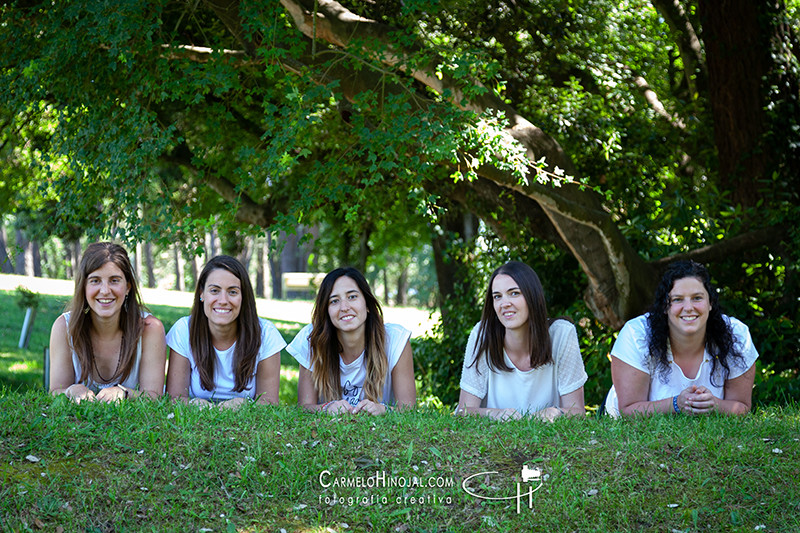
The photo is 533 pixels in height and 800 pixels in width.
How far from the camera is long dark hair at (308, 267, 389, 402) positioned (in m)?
5.51

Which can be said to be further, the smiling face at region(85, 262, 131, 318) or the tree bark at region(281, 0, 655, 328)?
the tree bark at region(281, 0, 655, 328)

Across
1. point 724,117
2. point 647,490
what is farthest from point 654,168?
point 647,490

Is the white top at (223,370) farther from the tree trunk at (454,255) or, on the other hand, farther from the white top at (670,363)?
the tree trunk at (454,255)

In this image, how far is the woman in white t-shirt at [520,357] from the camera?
5.28 metres

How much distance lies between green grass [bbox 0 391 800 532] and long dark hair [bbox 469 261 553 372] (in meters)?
0.70

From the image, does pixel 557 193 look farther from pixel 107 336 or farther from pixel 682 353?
pixel 107 336

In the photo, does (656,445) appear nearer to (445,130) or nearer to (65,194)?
(445,130)

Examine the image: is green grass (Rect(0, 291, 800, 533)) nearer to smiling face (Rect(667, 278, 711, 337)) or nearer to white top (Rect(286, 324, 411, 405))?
smiling face (Rect(667, 278, 711, 337))

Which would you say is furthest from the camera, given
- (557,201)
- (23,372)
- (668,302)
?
(23,372)

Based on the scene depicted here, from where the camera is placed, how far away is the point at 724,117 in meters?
9.54

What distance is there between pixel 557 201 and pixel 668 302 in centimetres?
292

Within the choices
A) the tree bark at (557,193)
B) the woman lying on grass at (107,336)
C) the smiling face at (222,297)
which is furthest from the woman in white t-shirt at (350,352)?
the tree bark at (557,193)

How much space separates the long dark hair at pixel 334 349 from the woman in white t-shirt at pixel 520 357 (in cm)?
61

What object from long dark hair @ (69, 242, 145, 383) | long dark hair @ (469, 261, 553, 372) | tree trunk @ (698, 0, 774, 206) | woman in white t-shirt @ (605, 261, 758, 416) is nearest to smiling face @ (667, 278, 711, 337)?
woman in white t-shirt @ (605, 261, 758, 416)
